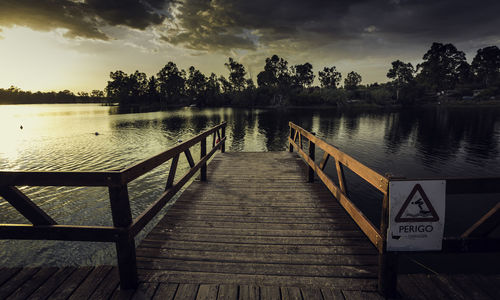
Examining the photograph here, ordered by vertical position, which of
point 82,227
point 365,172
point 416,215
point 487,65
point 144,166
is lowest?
point 82,227

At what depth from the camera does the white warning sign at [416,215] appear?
2379mm

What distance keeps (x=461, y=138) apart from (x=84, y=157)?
40862 mm

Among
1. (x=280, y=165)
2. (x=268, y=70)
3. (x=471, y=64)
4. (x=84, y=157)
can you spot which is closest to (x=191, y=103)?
(x=268, y=70)

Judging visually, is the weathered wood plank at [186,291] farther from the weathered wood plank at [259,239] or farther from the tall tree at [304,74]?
the tall tree at [304,74]

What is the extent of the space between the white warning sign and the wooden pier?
22 centimetres

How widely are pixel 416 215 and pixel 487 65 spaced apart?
16301cm

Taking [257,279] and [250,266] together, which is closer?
[257,279]

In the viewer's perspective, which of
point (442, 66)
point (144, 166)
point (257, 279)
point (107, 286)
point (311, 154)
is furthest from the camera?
point (442, 66)

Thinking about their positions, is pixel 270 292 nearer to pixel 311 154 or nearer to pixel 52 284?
pixel 52 284

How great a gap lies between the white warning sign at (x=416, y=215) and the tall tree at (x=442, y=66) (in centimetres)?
14153

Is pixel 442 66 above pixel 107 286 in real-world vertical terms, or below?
above

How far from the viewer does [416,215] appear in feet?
7.98

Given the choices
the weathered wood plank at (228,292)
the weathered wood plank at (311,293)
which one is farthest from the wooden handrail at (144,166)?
the weathered wood plank at (311,293)

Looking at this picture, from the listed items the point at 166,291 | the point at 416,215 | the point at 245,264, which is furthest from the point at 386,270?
the point at 166,291
